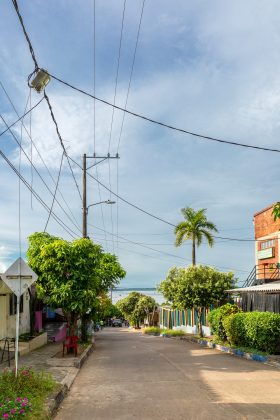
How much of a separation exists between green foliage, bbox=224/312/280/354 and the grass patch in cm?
979

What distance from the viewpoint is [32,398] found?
29.7ft

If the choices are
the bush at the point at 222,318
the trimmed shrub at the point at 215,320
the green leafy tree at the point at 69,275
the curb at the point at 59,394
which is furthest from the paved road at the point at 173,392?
the trimmed shrub at the point at 215,320

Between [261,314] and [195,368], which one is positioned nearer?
[195,368]

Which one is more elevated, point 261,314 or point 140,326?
point 261,314

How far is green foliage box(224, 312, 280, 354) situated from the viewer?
736 inches

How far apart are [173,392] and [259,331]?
30.5 ft

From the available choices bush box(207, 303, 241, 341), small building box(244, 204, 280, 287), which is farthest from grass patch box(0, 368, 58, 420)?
small building box(244, 204, 280, 287)

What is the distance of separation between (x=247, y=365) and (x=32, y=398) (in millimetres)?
9557

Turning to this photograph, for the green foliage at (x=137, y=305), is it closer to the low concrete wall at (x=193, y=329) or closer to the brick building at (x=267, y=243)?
the low concrete wall at (x=193, y=329)

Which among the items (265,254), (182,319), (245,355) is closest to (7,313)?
(245,355)

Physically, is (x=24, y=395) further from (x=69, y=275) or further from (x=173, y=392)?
(x=69, y=275)

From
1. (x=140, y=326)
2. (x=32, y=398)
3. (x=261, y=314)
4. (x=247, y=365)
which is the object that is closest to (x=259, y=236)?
(x=261, y=314)

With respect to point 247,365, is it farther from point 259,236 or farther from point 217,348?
point 259,236

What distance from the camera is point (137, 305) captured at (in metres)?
68.6
